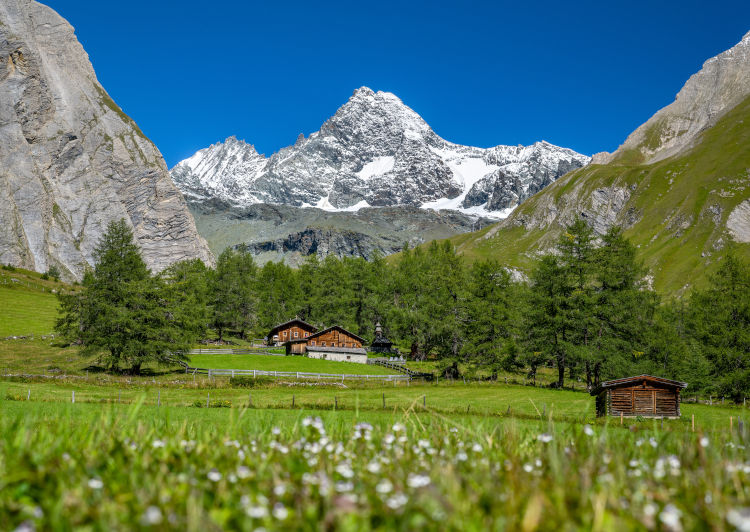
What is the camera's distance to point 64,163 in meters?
156

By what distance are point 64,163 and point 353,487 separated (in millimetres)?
184775

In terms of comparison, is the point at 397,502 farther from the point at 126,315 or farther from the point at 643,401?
the point at 126,315

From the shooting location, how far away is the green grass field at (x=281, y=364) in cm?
6550

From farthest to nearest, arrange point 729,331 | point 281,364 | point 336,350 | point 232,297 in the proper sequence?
point 232,297, point 336,350, point 281,364, point 729,331

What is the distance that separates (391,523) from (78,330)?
69247 mm

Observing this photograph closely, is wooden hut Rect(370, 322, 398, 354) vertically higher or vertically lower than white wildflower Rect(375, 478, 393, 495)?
lower

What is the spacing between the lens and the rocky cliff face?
5197 inches

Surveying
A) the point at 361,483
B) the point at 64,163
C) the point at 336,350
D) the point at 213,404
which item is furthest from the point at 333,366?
the point at 64,163

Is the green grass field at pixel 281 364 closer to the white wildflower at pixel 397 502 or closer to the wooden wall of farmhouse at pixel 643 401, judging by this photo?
the wooden wall of farmhouse at pixel 643 401

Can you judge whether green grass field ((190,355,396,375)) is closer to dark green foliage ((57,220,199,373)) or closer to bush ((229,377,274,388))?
dark green foliage ((57,220,199,373))

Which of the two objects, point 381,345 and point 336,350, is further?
point 381,345

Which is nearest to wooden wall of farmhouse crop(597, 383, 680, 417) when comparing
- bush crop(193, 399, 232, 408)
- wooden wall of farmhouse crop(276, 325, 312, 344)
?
bush crop(193, 399, 232, 408)

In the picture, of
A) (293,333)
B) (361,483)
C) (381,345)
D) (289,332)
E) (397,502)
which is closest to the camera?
(397,502)

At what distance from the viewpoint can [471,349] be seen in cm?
6084
